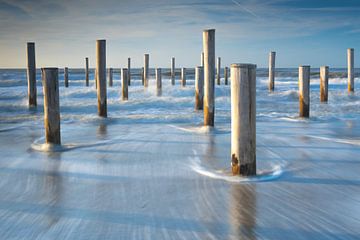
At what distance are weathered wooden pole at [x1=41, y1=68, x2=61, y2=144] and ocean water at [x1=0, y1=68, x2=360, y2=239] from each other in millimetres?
230

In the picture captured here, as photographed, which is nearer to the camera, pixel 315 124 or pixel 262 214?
pixel 262 214

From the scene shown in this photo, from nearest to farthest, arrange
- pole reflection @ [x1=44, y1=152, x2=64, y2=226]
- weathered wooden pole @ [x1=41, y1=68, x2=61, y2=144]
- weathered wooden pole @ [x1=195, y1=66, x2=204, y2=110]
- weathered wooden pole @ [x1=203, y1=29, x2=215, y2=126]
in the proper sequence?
pole reflection @ [x1=44, y1=152, x2=64, y2=226], weathered wooden pole @ [x1=41, y1=68, x2=61, y2=144], weathered wooden pole @ [x1=203, y1=29, x2=215, y2=126], weathered wooden pole @ [x1=195, y1=66, x2=204, y2=110]

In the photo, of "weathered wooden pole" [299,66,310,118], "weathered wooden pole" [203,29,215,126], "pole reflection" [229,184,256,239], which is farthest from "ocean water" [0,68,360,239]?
"weathered wooden pole" [299,66,310,118]

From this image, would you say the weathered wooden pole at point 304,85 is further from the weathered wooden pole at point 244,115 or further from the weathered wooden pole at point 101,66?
the weathered wooden pole at point 244,115

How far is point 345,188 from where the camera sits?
3.73 meters

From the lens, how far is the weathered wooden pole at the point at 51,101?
18.7 ft

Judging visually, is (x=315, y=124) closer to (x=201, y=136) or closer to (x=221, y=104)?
(x=201, y=136)

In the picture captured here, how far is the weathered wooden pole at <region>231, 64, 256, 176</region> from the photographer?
3979 mm

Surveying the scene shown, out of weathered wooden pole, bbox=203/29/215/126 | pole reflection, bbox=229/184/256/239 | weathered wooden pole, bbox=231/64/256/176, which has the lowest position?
pole reflection, bbox=229/184/256/239

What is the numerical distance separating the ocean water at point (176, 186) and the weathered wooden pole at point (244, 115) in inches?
8.3

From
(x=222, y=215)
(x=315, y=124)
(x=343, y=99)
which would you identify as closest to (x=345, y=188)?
(x=222, y=215)

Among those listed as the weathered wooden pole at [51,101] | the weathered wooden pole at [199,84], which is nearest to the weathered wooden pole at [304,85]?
the weathered wooden pole at [199,84]

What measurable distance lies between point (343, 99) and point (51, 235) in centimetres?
1388

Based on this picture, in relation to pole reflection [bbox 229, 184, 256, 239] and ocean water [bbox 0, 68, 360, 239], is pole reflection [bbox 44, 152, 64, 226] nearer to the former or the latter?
ocean water [bbox 0, 68, 360, 239]
